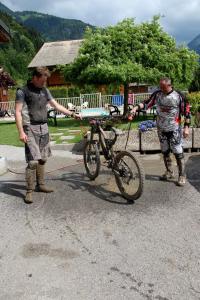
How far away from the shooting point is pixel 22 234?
4.91 metres

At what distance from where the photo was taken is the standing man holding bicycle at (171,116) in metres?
6.61

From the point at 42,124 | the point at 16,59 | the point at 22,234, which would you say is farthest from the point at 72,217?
the point at 16,59

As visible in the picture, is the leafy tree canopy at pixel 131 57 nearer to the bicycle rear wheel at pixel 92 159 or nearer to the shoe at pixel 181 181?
the bicycle rear wheel at pixel 92 159

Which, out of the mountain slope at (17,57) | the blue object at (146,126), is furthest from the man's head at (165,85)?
the mountain slope at (17,57)

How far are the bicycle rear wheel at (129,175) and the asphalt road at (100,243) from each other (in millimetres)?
144

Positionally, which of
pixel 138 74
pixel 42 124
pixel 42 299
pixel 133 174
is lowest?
pixel 42 299

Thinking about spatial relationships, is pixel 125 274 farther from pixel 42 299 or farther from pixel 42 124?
pixel 42 124

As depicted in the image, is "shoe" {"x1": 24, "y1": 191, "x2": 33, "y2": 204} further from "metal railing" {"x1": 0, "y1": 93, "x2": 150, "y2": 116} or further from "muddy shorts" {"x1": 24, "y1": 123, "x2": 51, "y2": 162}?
"metal railing" {"x1": 0, "y1": 93, "x2": 150, "y2": 116}

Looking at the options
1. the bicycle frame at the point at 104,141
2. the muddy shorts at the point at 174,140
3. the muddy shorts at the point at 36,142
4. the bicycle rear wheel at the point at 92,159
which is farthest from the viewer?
the bicycle rear wheel at the point at 92,159

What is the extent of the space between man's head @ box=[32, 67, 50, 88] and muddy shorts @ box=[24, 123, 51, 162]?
0.63 meters

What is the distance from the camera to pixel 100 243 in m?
4.55

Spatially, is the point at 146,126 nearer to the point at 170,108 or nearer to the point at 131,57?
the point at 170,108

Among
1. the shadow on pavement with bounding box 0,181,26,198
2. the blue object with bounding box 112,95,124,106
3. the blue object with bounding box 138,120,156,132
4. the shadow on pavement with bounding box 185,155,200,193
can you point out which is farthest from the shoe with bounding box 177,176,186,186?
the blue object with bounding box 112,95,124,106

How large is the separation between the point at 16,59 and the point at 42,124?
8066cm
